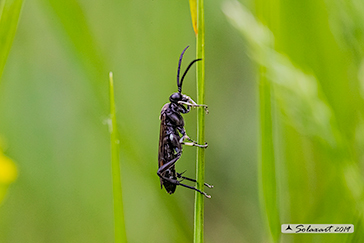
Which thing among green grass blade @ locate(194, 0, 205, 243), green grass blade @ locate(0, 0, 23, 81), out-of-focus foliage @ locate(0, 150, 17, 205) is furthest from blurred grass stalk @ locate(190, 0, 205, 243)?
out-of-focus foliage @ locate(0, 150, 17, 205)

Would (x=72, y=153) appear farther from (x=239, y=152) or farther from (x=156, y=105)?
(x=239, y=152)

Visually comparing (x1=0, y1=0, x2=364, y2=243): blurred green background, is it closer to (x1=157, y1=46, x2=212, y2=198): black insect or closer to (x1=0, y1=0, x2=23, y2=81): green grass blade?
(x1=157, y1=46, x2=212, y2=198): black insect

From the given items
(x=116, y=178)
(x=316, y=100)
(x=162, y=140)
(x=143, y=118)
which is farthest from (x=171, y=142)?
(x=316, y=100)

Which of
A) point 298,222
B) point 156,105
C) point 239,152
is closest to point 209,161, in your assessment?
point 239,152

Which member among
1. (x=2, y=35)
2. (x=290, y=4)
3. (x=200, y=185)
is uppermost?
(x=290, y=4)

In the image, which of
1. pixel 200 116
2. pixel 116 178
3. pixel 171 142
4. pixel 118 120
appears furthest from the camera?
pixel 118 120

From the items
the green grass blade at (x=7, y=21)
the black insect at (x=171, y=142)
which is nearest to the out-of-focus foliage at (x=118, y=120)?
the black insect at (x=171, y=142)

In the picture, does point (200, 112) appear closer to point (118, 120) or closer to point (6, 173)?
point (118, 120)
